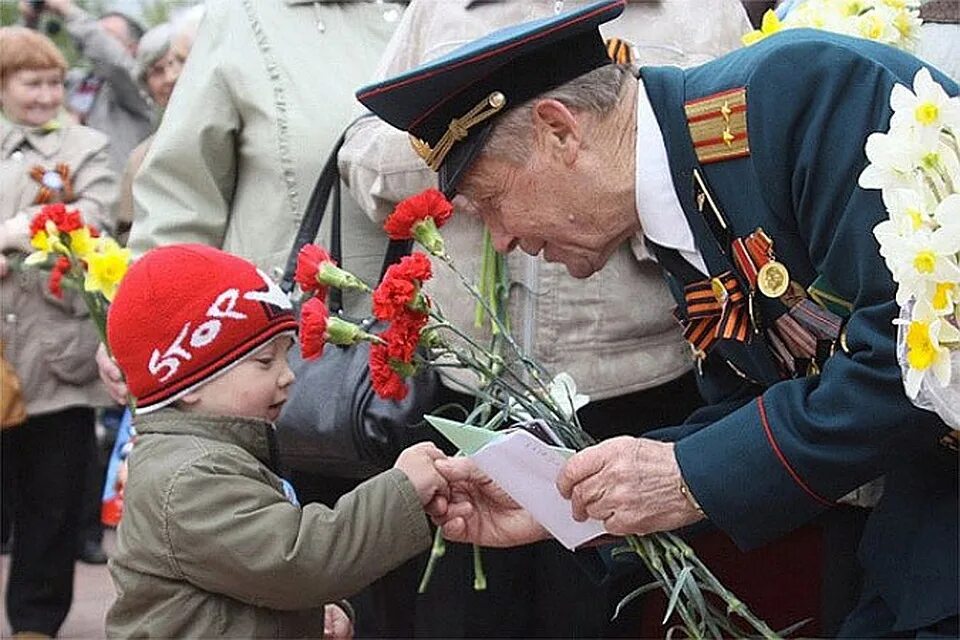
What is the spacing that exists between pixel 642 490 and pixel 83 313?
3.50m

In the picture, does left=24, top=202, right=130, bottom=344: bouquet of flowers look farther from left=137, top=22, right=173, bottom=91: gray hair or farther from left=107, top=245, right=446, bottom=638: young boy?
left=137, top=22, right=173, bottom=91: gray hair

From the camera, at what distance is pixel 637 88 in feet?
9.10

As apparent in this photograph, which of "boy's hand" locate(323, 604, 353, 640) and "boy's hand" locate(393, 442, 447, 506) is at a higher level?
"boy's hand" locate(393, 442, 447, 506)

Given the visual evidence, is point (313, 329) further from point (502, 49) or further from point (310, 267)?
point (502, 49)

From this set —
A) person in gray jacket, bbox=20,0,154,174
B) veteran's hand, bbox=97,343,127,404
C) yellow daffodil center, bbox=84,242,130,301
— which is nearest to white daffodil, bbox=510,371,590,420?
yellow daffodil center, bbox=84,242,130,301

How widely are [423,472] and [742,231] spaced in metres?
0.69

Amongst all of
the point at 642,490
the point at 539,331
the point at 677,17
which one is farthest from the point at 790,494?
the point at 677,17

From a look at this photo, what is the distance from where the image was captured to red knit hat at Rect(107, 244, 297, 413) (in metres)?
3.02

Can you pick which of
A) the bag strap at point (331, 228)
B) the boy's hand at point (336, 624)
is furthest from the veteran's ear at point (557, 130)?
the boy's hand at point (336, 624)

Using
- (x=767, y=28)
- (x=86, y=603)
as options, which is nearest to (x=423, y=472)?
(x=767, y=28)

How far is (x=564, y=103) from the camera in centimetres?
271

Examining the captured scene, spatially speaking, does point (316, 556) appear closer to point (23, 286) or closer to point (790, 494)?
point (790, 494)

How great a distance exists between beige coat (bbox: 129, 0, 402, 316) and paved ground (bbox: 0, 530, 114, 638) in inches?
80.1

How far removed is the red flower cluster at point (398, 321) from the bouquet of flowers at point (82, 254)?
1.25m
